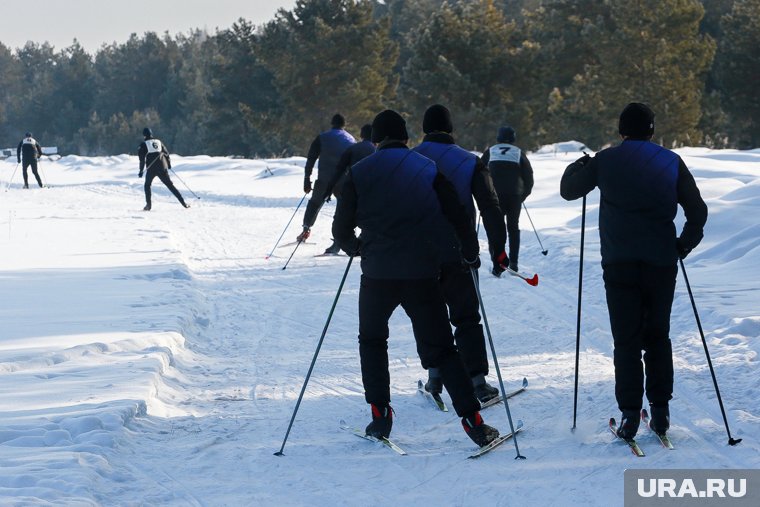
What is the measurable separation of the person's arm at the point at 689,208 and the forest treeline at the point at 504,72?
35.0 metres

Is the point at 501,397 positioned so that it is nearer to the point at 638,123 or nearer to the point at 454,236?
the point at 454,236

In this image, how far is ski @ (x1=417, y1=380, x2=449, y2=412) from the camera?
251 inches

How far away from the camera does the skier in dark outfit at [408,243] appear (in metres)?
5.41

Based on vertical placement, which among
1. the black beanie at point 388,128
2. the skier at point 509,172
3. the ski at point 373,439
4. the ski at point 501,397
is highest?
the black beanie at point 388,128

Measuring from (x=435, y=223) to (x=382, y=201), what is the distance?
0.33 metres

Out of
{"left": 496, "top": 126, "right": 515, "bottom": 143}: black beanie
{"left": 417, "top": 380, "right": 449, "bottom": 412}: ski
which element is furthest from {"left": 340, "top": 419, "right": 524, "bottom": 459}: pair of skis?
{"left": 496, "top": 126, "right": 515, "bottom": 143}: black beanie

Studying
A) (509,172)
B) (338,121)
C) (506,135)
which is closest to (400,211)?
(506,135)

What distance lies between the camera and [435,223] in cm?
549

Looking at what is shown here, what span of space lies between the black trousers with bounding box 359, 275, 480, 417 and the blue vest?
0.08 m

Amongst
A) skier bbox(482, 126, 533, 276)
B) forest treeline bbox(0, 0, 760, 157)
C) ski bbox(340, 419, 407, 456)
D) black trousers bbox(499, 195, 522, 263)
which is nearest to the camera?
ski bbox(340, 419, 407, 456)

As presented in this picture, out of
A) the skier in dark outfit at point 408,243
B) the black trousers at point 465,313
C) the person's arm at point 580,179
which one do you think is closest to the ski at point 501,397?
the black trousers at point 465,313

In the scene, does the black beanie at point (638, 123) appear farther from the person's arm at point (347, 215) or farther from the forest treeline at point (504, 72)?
the forest treeline at point (504, 72)

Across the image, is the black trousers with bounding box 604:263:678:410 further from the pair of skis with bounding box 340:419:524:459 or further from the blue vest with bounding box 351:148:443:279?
the blue vest with bounding box 351:148:443:279

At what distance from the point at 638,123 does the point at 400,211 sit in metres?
1.46
